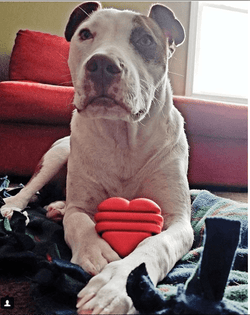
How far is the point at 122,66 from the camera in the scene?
108 cm

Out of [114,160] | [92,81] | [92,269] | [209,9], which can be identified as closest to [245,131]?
[114,160]

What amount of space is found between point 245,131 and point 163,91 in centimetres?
164

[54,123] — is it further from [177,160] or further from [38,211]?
[177,160]

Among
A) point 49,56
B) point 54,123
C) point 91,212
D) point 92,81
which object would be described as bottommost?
point 91,212

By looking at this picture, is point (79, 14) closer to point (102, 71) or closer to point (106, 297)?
point (102, 71)

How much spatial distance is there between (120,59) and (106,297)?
29.2 inches

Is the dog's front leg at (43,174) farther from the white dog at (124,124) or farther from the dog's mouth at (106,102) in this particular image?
the dog's mouth at (106,102)

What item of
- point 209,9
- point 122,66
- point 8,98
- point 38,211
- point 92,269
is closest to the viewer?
Result: point 92,269

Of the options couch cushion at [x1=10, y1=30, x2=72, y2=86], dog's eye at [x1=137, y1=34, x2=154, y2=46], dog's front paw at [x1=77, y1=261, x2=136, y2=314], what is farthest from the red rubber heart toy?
couch cushion at [x1=10, y1=30, x2=72, y2=86]

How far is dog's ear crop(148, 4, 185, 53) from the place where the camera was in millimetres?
1384

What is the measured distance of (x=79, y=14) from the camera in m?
1.48

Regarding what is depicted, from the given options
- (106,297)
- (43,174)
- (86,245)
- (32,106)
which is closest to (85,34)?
(43,174)

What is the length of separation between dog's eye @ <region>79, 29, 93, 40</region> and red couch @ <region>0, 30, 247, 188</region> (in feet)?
3.93

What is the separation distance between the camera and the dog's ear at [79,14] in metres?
1.46
